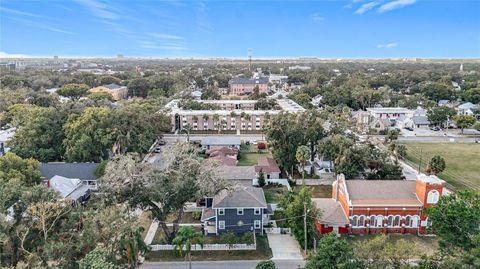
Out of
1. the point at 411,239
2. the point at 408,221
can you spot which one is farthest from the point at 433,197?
the point at 411,239

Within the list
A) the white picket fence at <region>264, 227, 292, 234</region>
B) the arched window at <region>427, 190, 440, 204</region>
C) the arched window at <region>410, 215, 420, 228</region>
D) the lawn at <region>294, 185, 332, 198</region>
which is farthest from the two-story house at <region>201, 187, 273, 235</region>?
the arched window at <region>427, 190, 440, 204</region>

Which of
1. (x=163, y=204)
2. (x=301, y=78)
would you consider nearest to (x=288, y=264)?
(x=163, y=204)

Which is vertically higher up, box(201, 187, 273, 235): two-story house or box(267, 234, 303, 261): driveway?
box(201, 187, 273, 235): two-story house

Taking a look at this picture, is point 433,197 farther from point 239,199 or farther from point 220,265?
point 220,265

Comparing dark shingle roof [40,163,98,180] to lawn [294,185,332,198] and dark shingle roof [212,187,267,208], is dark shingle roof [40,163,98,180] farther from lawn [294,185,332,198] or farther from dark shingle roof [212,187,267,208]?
lawn [294,185,332,198]

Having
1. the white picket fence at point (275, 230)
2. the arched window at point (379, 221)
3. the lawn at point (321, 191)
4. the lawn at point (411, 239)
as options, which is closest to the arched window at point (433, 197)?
the lawn at point (411, 239)

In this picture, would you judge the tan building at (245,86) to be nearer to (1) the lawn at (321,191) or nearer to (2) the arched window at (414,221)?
(1) the lawn at (321,191)
